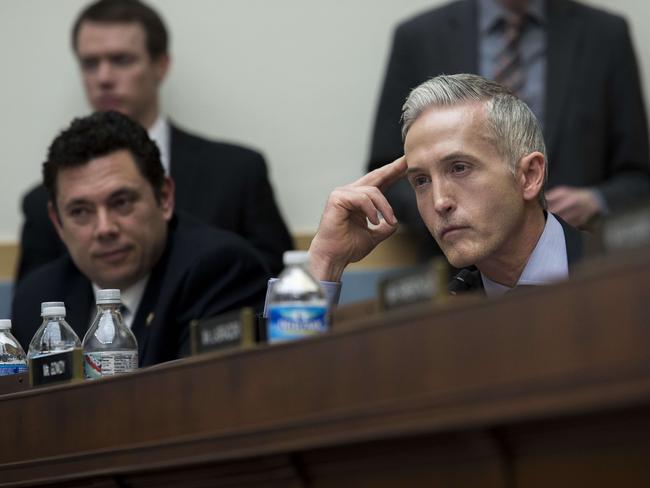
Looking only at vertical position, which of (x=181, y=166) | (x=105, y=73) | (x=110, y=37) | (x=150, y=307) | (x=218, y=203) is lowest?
(x=150, y=307)

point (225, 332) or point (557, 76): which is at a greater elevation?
point (557, 76)

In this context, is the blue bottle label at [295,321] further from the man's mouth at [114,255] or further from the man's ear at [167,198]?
the man's ear at [167,198]

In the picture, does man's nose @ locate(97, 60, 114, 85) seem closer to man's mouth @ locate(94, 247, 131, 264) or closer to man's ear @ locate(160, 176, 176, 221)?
man's ear @ locate(160, 176, 176, 221)

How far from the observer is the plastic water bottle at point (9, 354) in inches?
117

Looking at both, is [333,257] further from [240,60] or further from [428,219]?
[240,60]

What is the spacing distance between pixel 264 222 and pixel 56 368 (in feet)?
7.85

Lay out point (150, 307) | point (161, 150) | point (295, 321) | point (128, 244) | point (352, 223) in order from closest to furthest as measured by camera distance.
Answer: point (295, 321) → point (352, 223) → point (150, 307) → point (128, 244) → point (161, 150)

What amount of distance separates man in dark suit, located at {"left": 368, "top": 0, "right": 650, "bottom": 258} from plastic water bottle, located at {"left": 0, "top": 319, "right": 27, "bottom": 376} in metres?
1.99

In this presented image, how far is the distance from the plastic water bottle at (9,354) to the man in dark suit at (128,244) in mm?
556

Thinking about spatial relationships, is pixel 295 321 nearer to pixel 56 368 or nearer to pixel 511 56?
pixel 56 368

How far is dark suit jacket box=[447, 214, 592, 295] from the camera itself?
9.57 ft

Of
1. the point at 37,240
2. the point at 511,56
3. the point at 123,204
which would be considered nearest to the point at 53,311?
the point at 123,204

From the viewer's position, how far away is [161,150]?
196 inches

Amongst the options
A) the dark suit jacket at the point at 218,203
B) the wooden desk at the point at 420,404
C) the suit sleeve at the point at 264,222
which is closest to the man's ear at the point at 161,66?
the dark suit jacket at the point at 218,203
